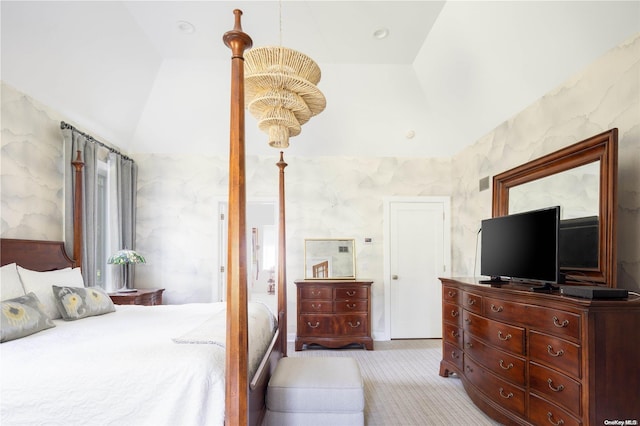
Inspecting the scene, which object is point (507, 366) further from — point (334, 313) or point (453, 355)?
point (334, 313)

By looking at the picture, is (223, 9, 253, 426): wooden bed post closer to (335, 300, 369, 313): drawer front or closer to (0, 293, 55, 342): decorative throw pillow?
(0, 293, 55, 342): decorative throw pillow

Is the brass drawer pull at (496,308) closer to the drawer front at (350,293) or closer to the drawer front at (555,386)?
the drawer front at (555,386)

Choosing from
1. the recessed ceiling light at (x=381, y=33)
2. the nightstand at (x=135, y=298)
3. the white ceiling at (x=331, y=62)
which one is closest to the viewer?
the white ceiling at (x=331, y=62)

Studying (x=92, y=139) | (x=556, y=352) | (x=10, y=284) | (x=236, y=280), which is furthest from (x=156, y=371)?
(x=92, y=139)

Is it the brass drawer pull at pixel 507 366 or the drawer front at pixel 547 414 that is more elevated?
the brass drawer pull at pixel 507 366

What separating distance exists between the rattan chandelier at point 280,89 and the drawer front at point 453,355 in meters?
2.44

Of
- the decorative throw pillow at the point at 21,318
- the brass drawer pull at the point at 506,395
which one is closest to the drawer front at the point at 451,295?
the brass drawer pull at the point at 506,395

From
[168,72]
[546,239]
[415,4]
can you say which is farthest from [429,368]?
[168,72]

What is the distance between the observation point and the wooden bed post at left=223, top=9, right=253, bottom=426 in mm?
1315

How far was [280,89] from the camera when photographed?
1.96 meters

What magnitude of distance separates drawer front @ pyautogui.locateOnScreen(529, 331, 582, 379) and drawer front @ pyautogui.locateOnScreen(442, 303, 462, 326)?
2.81 feet

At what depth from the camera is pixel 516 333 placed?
2113 millimetres

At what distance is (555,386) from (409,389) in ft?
4.57

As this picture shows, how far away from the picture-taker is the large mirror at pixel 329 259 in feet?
14.7
